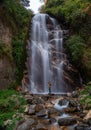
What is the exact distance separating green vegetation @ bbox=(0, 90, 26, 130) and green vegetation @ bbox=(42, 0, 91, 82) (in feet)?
23.9

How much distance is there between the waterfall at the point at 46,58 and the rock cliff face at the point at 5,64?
2.25 m

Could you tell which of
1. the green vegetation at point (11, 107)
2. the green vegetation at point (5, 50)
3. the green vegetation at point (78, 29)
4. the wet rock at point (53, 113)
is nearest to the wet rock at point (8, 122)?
the green vegetation at point (11, 107)

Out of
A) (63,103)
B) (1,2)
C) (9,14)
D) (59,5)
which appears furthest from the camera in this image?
(59,5)

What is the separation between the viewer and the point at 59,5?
94.5 ft

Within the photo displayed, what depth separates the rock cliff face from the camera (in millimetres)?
17562

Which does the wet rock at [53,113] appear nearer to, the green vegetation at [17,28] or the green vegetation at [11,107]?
the green vegetation at [11,107]

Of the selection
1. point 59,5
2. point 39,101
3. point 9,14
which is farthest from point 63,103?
point 59,5

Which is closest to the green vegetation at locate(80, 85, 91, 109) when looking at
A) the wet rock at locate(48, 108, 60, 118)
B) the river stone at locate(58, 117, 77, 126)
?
the wet rock at locate(48, 108, 60, 118)

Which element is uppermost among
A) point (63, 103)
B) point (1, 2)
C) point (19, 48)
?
point (1, 2)

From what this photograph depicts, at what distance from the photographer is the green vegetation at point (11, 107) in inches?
460

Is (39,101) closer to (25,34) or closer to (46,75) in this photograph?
(46,75)

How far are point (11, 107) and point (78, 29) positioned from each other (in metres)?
12.5

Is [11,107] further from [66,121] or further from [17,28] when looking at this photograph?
[17,28]

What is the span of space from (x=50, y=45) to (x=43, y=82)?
434 centimetres
